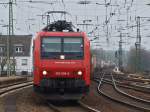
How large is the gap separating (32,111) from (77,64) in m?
3.01

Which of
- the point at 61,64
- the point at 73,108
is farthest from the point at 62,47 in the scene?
the point at 73,108

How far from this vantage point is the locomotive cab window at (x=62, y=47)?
2014 centimetres

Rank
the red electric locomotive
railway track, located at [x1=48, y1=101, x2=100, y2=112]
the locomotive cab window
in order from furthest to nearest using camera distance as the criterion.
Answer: the locomotive cab window < the red electric locomotive < railway track, located at [x1=48, y1=101, x2=100, y2=112]

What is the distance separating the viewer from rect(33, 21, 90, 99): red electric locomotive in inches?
771

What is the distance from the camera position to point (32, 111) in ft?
58.9

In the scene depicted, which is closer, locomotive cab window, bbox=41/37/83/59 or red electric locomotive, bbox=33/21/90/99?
red electric locomotive, bbox=33/21/90/99

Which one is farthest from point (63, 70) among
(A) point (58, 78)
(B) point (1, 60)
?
(B) point (1, 60)

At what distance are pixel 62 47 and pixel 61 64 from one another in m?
0.92

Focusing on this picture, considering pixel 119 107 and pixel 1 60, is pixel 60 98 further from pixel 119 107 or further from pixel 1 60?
pixel 1 60

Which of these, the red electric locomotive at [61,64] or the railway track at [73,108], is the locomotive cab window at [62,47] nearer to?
the red electric locomotive at [61,64]

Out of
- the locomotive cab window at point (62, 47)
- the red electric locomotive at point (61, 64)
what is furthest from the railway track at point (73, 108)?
the locomotive cab window at point (62, 47)

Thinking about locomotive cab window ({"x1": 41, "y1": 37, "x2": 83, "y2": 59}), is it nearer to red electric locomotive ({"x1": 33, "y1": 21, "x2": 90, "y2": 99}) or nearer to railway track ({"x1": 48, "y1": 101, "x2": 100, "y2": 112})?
red electric locomotive ({"x1": 33, "y1": 21, "x2": 90, "y2": 99})

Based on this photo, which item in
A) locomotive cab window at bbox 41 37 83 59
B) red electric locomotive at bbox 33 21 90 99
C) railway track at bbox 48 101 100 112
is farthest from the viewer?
locomotive cab window at bbox 41 37 83 59

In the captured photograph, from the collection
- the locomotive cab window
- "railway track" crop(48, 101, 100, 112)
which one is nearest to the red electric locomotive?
the locomotive cab window
